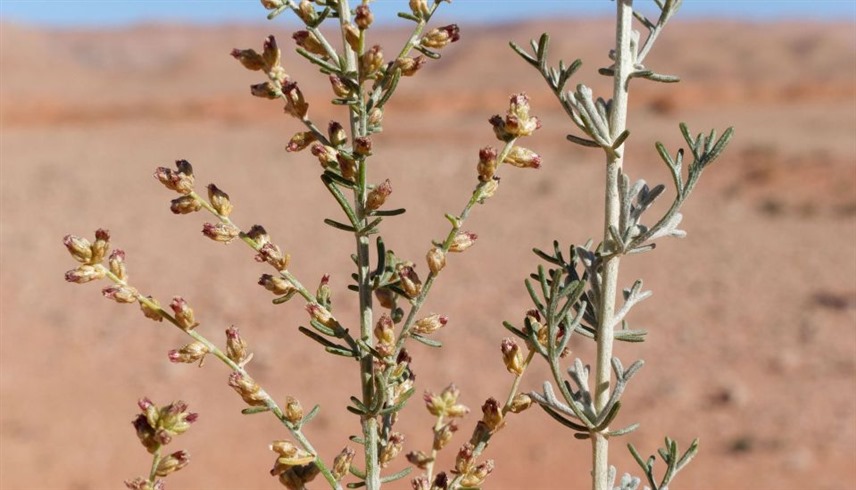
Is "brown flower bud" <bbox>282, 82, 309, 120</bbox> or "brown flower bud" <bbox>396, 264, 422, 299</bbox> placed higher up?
"brown flower bud" <bbox>282, 82, 309, 120</bbox>

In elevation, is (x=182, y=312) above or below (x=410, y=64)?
below

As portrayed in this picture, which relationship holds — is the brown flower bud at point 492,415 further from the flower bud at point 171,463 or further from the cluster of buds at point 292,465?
the flower bud at point 171,463

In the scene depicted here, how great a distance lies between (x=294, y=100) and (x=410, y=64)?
0.64 ft

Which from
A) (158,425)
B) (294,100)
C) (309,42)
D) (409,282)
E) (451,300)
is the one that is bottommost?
(451,300)

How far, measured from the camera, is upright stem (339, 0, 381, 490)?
1.42 m

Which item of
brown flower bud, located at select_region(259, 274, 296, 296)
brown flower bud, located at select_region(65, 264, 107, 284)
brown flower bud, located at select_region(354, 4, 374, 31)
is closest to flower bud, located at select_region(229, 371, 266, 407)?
brown flower bud, located at select_region(259, 274, 296, 296)

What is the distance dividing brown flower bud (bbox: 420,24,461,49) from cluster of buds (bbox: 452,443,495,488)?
0.66 m

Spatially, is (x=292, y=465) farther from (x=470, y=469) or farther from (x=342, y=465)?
(x=470, y=469)

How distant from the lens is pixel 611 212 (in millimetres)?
1402

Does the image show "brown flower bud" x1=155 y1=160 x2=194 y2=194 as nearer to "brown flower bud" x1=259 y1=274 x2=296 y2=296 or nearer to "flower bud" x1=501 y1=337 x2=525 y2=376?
"brown flower bud" x1=259 y1=274 x2=296 y2=296

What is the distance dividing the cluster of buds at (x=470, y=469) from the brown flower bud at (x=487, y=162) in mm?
445

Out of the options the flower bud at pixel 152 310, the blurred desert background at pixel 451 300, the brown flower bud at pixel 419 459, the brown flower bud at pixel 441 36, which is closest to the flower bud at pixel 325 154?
the brown flower bud at pixel 441 36

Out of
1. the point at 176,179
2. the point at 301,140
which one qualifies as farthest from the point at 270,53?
the point at 176,179

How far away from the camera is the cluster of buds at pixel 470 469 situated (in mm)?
1450
